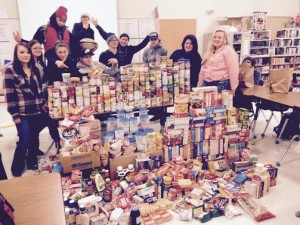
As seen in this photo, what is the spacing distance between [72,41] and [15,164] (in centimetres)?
215

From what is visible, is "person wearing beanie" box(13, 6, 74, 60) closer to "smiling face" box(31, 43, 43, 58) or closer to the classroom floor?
"smiling face" box(31, 43, 43, 58)

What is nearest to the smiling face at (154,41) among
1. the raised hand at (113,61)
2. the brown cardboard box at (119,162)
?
the raised hand at (113,61)

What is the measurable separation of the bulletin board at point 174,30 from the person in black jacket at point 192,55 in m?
3.22

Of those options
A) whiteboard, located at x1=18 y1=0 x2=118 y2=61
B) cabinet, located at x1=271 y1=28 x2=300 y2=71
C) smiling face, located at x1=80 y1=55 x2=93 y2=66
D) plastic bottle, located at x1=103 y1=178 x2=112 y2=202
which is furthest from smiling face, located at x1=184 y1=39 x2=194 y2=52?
cabinet, located at x1=271 y1=28 x2=300 y2=71

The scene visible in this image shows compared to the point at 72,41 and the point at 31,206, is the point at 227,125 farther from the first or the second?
the point at 72,41

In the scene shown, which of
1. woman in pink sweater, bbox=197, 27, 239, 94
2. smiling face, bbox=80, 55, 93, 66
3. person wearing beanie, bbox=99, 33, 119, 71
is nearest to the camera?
smiling face, bbox=80, 55, 93, 66

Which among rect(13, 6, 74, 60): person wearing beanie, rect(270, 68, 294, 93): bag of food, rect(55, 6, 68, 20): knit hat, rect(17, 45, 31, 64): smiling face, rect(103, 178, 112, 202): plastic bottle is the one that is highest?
rect(55, 6, 68, 20): knit hat

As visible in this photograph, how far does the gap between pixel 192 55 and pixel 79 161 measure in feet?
8.21

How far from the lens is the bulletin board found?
754cm

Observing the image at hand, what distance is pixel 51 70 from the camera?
3602 millimetres

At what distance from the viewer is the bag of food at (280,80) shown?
384 cm

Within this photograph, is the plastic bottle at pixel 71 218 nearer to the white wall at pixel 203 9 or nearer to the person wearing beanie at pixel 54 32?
the person wearing beanie at pixel 54 32

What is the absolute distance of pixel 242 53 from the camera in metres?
7.96

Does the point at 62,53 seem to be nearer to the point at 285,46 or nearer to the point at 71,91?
the point at 71,91
